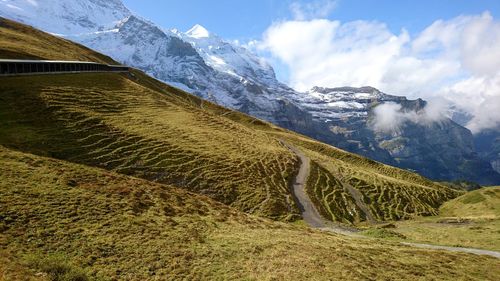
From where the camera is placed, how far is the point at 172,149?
76.6 m

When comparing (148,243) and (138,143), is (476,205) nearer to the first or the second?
(138,143)

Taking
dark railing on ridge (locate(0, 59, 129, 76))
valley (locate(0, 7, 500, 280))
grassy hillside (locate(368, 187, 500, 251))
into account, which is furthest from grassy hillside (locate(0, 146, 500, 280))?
dark railing on ridge (locate(0, 59, 129, 76))

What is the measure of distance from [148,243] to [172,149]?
4507 centimetres

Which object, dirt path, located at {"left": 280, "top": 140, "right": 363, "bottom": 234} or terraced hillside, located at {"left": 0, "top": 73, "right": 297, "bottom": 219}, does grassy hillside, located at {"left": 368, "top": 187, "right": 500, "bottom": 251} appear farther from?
terraced hillside, located at {"left": 0, "top": 73, "right": 297, "bottom": 219}

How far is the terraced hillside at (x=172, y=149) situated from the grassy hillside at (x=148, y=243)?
1856 centimetres

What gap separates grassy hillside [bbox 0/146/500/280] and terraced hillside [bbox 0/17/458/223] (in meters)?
18.6

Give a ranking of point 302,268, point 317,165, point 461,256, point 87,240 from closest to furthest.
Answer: point 87,240 → point 302,268 → point 461,256 → point 317,165

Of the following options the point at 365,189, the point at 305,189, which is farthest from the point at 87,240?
the point at 365,189

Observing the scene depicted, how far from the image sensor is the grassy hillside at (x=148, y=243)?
27938 millimetres

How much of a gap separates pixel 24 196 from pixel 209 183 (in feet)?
122

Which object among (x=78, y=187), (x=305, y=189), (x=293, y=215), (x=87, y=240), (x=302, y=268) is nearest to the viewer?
(x=87, y=240)

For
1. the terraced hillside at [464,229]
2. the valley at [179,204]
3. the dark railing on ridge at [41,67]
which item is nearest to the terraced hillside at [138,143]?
the valley at [179,204]

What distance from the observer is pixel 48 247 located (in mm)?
28219

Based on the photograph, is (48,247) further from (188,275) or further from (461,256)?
(461,256)
